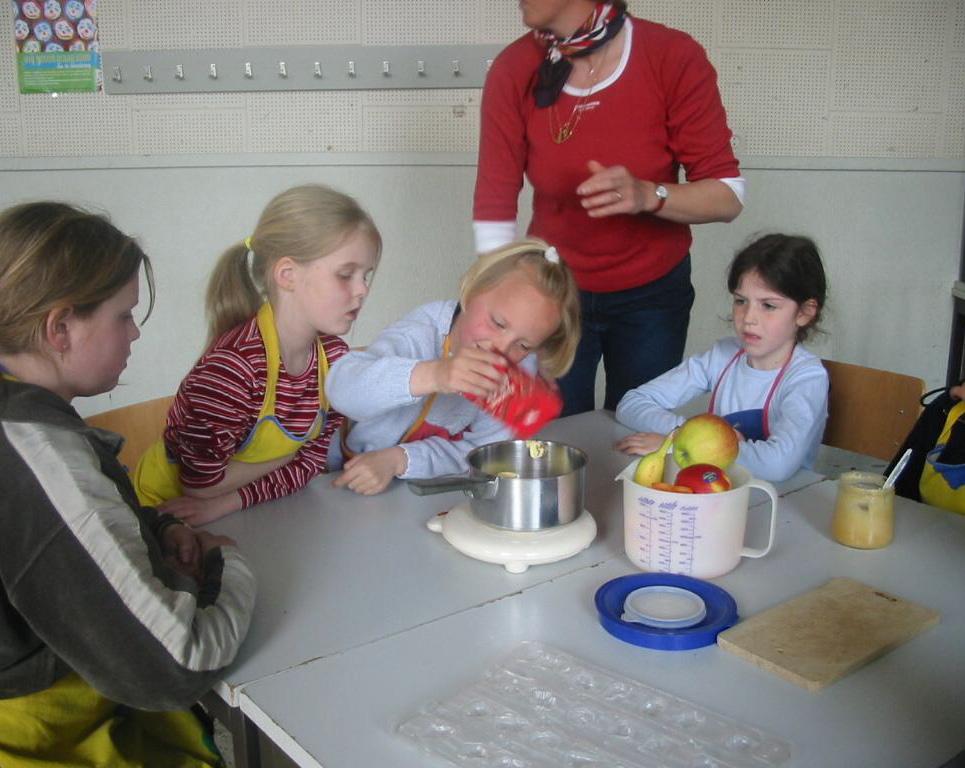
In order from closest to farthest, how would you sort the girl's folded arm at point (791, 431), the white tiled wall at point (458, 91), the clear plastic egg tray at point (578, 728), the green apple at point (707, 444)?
the clear plastic egg tray at point (578, 728) < the green apple at point (707, 444) < the girl's folded arm at point (791, 431) < the white tiled wall at point (458, 91)

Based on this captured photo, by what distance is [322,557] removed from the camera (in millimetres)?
1168

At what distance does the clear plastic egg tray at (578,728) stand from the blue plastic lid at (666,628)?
0.08 metres

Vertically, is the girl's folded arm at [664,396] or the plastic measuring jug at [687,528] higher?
the plastic measuring jug at [687,528]

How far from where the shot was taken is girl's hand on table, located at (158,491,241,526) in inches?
50.4

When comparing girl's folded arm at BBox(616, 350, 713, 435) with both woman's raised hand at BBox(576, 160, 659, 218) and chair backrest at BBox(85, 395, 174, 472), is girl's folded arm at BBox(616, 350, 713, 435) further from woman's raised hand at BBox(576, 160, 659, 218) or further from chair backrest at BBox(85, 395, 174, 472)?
chair backrest at BBox(85, 395, 174, 472)

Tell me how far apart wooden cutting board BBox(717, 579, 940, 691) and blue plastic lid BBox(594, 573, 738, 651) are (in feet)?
0.07

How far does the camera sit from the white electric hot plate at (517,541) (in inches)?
43.8

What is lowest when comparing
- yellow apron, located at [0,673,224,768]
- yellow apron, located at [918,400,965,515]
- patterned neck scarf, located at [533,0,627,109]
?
yellow apron, located at [0,673,224,768]

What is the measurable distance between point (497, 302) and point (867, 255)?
2288 mm

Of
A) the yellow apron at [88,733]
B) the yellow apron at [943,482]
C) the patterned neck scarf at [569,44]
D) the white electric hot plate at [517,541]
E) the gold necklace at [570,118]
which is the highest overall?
the patterned neck scarf at [569,44]

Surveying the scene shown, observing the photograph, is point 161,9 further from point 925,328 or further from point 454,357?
point 925,328

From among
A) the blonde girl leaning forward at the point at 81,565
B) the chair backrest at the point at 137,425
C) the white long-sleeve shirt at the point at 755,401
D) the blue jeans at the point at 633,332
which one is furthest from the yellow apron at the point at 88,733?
the blue jeans at the point at 633,332

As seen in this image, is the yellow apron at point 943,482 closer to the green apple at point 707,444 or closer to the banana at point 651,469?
the green apple at point 707,444

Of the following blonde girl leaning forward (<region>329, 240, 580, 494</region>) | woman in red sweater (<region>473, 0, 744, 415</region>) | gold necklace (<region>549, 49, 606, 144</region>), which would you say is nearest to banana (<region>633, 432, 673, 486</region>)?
blonde girl leaning forward (<region>329, 240, 580, 494</region>)
